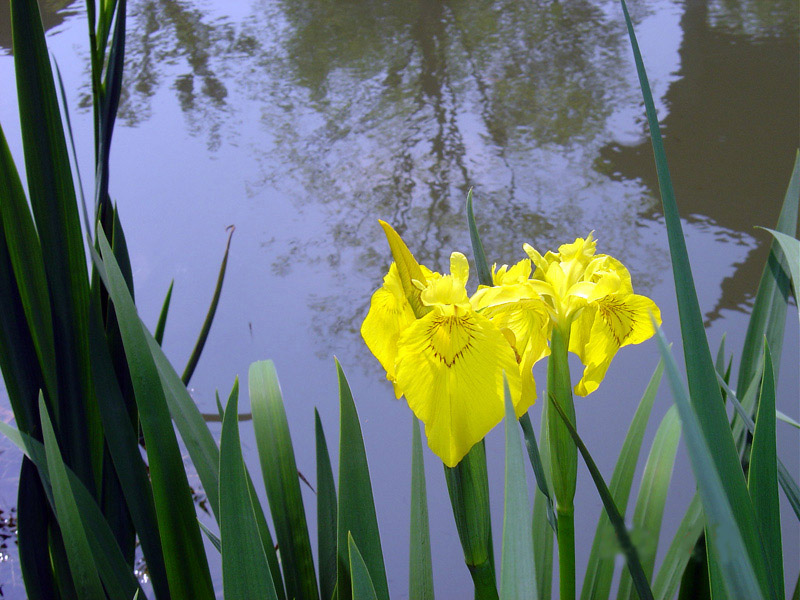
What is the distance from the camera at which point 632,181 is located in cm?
155

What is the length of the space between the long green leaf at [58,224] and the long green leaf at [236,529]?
220mm

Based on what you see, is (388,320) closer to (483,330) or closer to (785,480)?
(483,330)

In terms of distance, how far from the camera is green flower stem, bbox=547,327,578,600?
398 millimetres

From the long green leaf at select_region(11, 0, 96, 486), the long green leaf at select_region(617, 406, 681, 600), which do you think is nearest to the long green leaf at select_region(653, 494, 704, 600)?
the long green leaf at select_region(617, 406, 681, 600)

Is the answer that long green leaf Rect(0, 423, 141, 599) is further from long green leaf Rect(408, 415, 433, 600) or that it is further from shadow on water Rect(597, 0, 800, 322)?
shadow on water Rect(597, 0, 800, 322)

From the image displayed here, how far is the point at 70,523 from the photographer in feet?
1.41

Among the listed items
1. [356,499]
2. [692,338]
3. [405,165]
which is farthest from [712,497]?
[405,165]

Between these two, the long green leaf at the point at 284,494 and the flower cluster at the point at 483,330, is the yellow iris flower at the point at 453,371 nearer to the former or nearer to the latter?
the flower cluster at the point at 483,330

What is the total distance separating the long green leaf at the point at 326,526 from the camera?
56 centimetres

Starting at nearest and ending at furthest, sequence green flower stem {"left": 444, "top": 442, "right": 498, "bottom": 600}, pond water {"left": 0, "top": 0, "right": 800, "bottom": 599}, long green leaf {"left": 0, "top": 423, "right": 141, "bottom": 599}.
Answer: green flower stem {"left": 444, "top": 442, "right": 498, "bottom": 600} → long green leaf {"left": 0, "top": 423, "right": 141, "bottom": 599} → pond water {"left": 0, "top": 0, "right": 800, "bottom": 599}

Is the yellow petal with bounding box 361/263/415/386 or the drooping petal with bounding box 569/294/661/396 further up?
the yellow petal with bounding box 361/263/415/386

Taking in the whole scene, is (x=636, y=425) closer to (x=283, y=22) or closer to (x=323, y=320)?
(x=323, y=320)

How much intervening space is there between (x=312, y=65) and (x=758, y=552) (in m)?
2.09

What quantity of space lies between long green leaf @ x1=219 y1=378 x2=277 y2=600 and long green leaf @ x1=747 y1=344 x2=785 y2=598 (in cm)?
26
